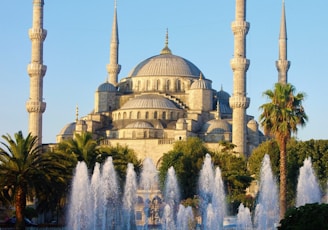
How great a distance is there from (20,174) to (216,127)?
121 feet

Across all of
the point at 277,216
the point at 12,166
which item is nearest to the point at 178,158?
the point at 277,216

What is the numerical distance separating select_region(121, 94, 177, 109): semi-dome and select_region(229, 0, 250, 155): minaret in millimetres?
11410

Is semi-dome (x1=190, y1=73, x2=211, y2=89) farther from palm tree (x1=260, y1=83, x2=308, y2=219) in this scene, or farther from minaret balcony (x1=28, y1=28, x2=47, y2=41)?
palm tree (x1=260, y1=83, x2=308, y2=219)

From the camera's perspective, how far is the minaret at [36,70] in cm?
5900

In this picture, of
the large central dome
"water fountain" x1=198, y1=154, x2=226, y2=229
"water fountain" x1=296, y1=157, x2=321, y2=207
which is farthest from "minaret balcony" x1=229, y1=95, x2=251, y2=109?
"water fountain" x1=296, y1=157, x2=321, y2=207

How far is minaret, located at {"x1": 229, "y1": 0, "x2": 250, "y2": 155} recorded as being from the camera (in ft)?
193

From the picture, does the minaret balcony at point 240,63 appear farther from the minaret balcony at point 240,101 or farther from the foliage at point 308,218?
the foliage at point 308,218

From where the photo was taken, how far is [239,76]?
59000 mm

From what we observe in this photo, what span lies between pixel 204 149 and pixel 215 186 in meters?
16.5

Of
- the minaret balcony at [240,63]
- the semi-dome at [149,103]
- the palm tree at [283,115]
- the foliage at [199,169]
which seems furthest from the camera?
the semi-dome at [149,103]

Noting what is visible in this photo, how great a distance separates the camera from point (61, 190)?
33.8 m

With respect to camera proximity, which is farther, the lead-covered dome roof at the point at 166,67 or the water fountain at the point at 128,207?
the lead-covered dome roof at the point at 166,67


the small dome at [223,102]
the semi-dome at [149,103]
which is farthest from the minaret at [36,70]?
the small dome at [223,102]

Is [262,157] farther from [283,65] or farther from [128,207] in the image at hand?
[128,207]
